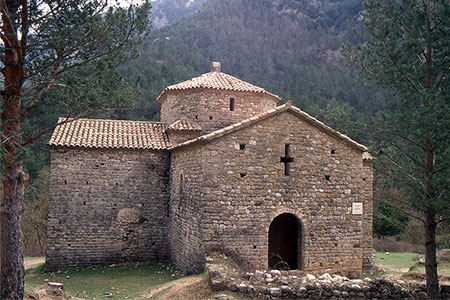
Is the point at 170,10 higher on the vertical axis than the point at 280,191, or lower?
higher

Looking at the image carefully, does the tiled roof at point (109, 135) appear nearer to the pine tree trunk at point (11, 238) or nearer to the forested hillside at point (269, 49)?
the pine tree trunk at point (11, 238)

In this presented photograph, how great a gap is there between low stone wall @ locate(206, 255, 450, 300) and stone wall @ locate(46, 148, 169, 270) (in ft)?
18.7

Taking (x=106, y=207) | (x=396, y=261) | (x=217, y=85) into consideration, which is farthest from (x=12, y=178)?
(x=396, y=261)

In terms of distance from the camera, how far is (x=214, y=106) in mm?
15203

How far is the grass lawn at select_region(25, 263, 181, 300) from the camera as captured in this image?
36.3 feet

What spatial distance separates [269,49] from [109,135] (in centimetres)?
5003

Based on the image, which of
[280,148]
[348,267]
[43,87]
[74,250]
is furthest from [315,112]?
[74,250]

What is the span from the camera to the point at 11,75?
7.89 meters

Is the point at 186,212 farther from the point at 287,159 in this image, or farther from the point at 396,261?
the point at 396,261

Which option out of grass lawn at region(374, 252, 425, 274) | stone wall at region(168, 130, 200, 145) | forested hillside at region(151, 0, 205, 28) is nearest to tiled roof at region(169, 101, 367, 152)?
stone wall at region(168, 130, 200, 145)

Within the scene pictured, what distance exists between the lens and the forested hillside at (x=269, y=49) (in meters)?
43.2

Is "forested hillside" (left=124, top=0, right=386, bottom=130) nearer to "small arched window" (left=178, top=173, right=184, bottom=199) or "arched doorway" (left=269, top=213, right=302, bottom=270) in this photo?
"small arched window" (left=178, top=173, right=184, bottom=199)

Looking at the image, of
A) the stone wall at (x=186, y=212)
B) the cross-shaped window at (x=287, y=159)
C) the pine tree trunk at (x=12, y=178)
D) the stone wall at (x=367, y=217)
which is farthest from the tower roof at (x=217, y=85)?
the pine tree trunk at (x=12, y=178)

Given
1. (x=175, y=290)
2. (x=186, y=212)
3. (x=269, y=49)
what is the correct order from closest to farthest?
(x=175, y=290) → (x=186, y=212) → (x=269, y=49)
